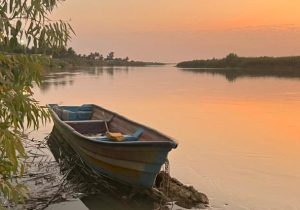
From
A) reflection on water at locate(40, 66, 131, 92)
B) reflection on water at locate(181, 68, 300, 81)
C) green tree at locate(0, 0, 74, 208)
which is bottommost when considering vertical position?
reflection on water at locate(40, 66, 131, 92)

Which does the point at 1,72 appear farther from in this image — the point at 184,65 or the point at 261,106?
the point at 184,65

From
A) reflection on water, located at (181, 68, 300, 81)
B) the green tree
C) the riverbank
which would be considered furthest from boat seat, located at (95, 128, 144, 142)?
reflection on water, located at (181, 68, 300, 81)

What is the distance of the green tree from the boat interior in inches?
181

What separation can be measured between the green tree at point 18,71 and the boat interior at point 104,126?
4597 millimetres

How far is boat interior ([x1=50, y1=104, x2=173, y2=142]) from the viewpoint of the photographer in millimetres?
8477

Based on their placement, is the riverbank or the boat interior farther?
the boat interior

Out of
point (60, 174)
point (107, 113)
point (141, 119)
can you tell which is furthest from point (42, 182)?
point (141, 119)

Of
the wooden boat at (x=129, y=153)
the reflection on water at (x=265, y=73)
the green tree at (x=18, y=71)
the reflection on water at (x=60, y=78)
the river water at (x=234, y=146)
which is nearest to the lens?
the green tree at (x=18, y=71)

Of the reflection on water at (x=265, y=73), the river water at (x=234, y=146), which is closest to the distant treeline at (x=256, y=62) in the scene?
the reflection on water at (x=265, y=73)

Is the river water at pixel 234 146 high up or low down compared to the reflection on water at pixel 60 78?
down

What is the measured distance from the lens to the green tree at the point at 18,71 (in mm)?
2512

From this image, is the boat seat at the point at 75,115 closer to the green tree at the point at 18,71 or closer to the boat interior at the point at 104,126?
the boat interior at the point at 104,126

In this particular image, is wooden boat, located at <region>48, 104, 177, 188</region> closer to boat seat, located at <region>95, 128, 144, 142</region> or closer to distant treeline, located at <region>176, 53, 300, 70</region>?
boat seat, located at <region>95, 128, 144, 142</region>

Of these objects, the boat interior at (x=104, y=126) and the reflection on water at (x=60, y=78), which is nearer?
the boat interior at (x=104, y=126)
